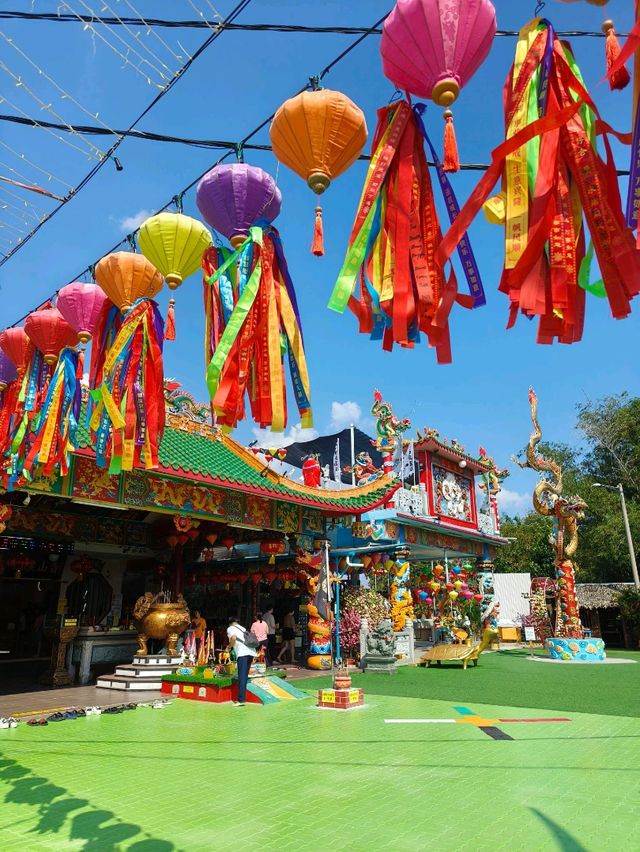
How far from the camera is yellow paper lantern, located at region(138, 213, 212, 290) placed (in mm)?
4902

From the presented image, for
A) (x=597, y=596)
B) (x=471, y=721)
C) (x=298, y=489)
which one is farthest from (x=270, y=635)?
(x=597, y=596)

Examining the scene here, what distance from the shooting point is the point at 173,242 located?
16.1 ft

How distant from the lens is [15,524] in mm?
11016

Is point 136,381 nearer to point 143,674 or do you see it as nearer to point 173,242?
point 173,242

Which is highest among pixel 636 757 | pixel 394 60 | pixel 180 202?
pixel 180 202

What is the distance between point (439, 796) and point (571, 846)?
120cm

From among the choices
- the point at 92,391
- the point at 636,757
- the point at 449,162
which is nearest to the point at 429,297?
the point at 449,162

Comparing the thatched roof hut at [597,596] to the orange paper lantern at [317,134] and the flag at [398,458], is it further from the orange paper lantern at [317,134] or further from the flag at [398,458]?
the orange paper lantern at [317,134]

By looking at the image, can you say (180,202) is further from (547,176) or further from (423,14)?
(547,176)

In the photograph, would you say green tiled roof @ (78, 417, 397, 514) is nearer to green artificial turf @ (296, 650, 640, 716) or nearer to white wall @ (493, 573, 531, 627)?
green artificial turf @ (296, 650, 640, 716)

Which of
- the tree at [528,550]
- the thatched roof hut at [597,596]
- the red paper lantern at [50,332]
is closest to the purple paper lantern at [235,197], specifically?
the red paper lantern at [50,332]

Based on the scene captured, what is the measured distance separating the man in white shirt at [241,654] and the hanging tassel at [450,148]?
7766 mm

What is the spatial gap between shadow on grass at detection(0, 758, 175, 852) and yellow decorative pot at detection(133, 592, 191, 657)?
5838 mm

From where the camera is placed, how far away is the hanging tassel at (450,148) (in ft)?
9.37
